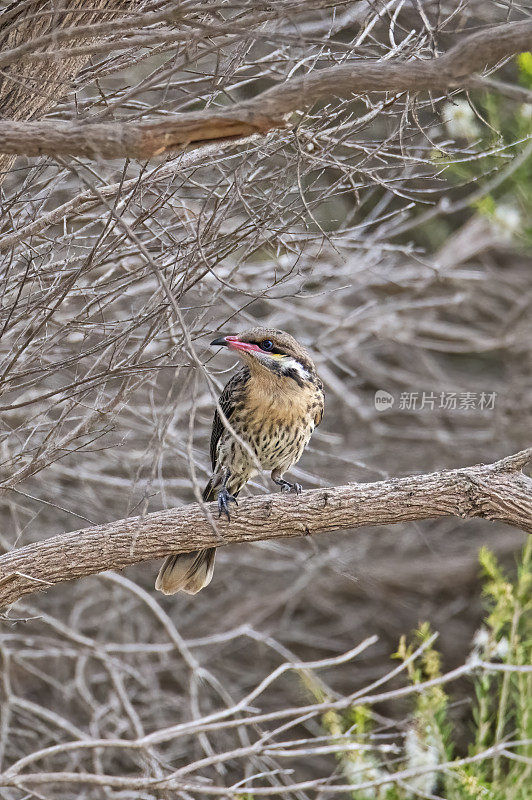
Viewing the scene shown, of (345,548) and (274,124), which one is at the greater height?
(274,124)

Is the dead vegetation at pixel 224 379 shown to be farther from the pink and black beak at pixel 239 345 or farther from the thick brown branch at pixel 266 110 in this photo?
the thick brown branch at pixel 266 110

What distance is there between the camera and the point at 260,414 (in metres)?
4.83

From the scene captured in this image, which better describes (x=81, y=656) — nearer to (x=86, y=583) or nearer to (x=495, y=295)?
(x=86, y=583)

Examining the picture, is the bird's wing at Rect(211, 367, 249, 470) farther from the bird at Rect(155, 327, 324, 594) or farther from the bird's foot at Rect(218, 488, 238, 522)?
the bird's foot at Rect(218, 488, 238, 522)

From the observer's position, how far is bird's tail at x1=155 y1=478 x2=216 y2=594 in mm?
4711

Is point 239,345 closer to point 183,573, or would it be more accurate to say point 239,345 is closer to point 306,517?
point 306,517

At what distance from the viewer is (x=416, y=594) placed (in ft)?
30.2

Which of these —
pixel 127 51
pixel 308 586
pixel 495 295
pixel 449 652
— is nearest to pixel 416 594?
pixel 449 652

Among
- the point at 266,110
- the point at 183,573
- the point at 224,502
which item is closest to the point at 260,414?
the point at 224,502

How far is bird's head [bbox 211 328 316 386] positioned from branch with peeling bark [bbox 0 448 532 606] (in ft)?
3.03

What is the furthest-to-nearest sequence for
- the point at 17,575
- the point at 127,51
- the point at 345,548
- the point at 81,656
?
the point at 345,548, the point at 81,656, the point at 127,51, the point at 17,575

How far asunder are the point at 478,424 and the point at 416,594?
5.41ft

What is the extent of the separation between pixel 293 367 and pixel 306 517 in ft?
3.56
